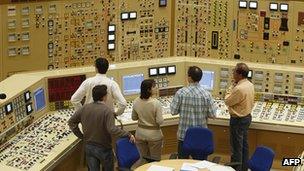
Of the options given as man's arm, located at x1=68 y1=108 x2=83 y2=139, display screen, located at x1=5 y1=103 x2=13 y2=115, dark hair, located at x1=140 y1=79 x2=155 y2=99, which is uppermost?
dark hair, located at x1=140 y1=79 x2=155 y2=99

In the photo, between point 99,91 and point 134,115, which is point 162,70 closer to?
point 134,115

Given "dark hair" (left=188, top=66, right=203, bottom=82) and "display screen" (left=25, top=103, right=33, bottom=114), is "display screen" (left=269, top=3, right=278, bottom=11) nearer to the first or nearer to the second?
"dark hair" (left=188, top=66, right=203, bottom=82)

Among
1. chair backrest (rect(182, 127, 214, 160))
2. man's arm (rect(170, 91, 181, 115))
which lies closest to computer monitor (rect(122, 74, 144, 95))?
man's arm (rect(170, 91, 181, 115))

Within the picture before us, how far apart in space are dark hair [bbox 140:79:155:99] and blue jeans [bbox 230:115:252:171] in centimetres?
127

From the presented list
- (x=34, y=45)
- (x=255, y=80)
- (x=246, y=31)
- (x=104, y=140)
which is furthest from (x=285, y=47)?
(x=104, y=140)

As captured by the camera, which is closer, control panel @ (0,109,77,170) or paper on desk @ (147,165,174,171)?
paper on desk @ (147,165,174,171)

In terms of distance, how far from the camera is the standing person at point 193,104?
7.59m

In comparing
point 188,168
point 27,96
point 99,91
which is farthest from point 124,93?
point 188,168

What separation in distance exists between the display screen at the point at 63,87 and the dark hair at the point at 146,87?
4.44 ft

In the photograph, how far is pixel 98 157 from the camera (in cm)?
734

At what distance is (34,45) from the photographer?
10438 millimetres

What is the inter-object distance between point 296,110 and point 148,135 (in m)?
2.36

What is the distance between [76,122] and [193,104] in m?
1.38

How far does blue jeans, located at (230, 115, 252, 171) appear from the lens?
319 inches
